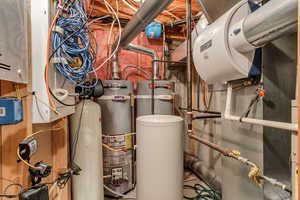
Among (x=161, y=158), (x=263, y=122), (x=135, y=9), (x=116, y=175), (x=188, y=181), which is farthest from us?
(x=188, y=181)

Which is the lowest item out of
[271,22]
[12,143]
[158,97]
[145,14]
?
[12,143]

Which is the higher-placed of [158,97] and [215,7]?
[215,7]

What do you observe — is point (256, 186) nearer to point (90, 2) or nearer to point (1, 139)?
point (1, 139)

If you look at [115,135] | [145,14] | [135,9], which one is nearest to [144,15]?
[145,14]

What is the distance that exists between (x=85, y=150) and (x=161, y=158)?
0.70 metres

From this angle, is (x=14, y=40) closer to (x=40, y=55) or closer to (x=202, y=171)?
(x=40, y=55)

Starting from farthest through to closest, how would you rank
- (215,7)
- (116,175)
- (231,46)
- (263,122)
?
(116,175) < (215,7) < (231,46) < (263,122)

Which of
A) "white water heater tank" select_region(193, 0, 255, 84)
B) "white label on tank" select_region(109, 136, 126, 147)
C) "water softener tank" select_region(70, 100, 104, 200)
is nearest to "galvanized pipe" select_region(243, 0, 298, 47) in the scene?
"white water heater tank" select_region(193, 0, 255, 84)

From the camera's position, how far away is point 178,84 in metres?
2.99

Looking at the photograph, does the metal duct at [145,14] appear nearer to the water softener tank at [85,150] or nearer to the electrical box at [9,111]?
the water softener tank at [85,150]

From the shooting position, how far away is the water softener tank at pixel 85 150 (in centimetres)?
154

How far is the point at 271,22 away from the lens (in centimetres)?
78

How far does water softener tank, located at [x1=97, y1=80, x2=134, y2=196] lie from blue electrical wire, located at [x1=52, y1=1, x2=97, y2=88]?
0.71 meters

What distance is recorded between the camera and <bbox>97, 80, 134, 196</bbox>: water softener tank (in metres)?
1.99
